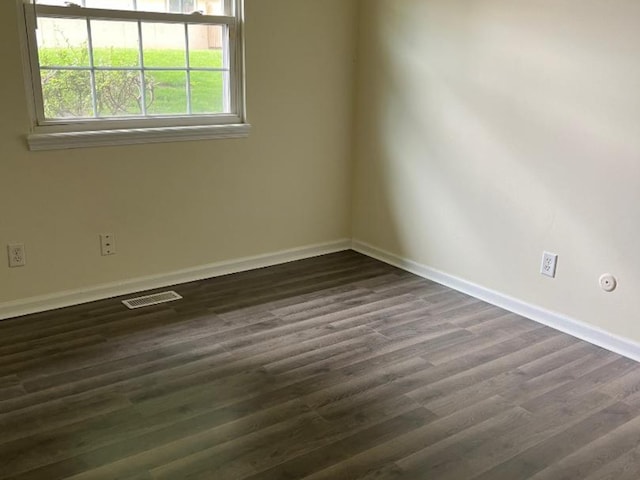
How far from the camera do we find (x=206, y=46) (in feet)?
11.6

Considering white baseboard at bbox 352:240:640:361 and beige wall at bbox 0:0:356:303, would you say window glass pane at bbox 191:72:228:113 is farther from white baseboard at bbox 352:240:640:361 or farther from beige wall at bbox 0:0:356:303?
white baseboard at bbox 352:240:640:361

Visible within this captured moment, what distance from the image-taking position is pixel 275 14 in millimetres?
3662

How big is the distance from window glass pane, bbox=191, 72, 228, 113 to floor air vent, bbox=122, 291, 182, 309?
108cm

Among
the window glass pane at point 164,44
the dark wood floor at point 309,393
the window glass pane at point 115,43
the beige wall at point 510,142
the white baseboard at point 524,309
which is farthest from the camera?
the window glass pane at point 164,44

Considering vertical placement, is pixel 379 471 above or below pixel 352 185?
below

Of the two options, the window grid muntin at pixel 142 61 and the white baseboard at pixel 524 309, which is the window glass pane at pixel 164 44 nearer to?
the window grid muntin at pixel 142 61

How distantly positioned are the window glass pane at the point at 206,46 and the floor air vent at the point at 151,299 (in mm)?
1322

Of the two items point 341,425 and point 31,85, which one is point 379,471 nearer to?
point 341,425

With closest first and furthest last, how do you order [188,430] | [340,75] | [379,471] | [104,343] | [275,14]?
[379,471]
[188,430]
[104,343]
[275,14]
[340,75]

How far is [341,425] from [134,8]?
94.2 inches

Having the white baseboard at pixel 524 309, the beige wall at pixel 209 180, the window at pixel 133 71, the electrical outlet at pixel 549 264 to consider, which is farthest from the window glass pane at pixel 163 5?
the electrical outlet at pixel 549 264

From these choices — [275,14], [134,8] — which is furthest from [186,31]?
[275,14]

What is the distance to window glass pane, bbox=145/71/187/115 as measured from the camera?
3.38 m

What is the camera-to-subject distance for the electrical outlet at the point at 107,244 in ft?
11.0
